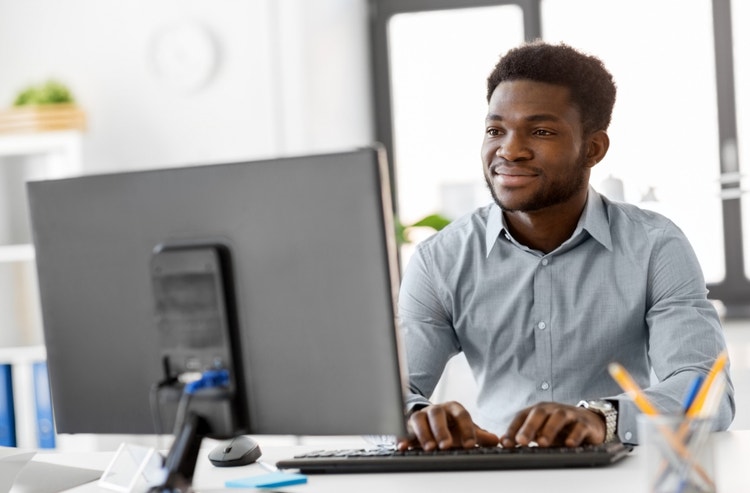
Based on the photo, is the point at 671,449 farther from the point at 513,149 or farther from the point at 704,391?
the point at 513,149

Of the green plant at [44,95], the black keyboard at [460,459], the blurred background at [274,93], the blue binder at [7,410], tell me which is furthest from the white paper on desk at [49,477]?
the green plant at [44,95]

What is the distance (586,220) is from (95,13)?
8.34 ft

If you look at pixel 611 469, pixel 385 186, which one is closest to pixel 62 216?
pixel 385 186

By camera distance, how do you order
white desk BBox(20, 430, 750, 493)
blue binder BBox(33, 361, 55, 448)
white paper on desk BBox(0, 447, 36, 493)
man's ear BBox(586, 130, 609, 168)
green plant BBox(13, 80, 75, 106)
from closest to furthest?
white desk BBox(20, 430, 750, 493)
white paper on desk BBox(0, 447, 36, 493)
man's ear BBox(586, 130, 609, 168)
blue binder BBox(33, 361, 55, 448)
green plant BBox(13, 80, 75, 106)

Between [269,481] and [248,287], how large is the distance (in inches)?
12.0

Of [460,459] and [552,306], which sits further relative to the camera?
[552,306]

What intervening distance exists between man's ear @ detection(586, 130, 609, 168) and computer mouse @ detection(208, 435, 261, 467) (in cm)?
81

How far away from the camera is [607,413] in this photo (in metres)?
1.49

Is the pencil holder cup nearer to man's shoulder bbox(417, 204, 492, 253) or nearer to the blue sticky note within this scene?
the blue sticky note

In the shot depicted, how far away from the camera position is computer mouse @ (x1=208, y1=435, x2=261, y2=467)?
4.86 feet

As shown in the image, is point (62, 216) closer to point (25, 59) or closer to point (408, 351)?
point (408, 351)

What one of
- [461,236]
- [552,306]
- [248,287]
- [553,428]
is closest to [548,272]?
[552,306]

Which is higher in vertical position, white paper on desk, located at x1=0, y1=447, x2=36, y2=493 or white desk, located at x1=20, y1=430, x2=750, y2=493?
white paper on desk, located at x1=0, y1=447, x2=36, y2=493

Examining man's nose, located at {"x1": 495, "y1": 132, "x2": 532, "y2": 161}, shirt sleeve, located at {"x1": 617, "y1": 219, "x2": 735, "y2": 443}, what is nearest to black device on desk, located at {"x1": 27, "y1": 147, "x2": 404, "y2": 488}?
shirt sleeve, located at {"x1": 617, "y1": 219, "x2": 735, "y2": 443}
